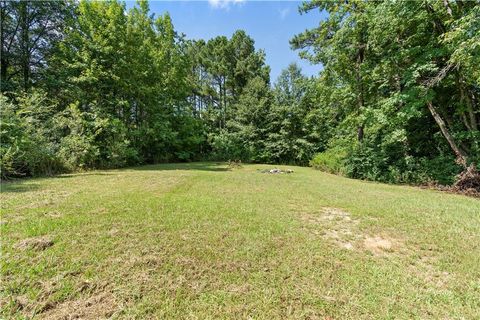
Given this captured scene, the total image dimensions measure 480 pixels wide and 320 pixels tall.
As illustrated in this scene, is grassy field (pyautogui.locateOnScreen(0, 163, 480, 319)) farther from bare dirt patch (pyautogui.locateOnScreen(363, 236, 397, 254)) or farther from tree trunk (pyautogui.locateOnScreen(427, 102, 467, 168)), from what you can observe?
tree trunk (pyautogui.locateOnScreen(427, 102, 467, 168))

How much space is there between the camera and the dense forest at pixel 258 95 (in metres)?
8.20

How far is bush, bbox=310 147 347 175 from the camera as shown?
42.0 ft

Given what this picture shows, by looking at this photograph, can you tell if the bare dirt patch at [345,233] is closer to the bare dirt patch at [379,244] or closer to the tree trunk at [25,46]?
the bare dirt patch at [379,244]

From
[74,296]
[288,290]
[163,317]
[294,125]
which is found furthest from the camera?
[294,125]

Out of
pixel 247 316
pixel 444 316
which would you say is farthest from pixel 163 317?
pixel 444 316

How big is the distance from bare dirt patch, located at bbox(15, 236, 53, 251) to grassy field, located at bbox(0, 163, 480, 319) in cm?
1

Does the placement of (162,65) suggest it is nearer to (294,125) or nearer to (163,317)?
(294,125)

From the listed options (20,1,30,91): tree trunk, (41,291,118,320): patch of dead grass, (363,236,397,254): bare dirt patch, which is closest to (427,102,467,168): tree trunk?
(363,236,397,254): bare dirt patch

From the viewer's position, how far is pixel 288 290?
2375 mm

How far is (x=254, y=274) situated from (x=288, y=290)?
1.35ft

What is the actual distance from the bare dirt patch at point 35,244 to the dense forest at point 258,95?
579cm

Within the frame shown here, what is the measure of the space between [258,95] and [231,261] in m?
21.5

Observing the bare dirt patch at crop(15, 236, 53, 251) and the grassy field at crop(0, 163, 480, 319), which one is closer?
the grassy field at crop(0, 163, 480, 319)

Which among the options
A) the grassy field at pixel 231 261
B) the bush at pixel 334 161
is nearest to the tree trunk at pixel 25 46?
the grassy field at pixel 231 261
